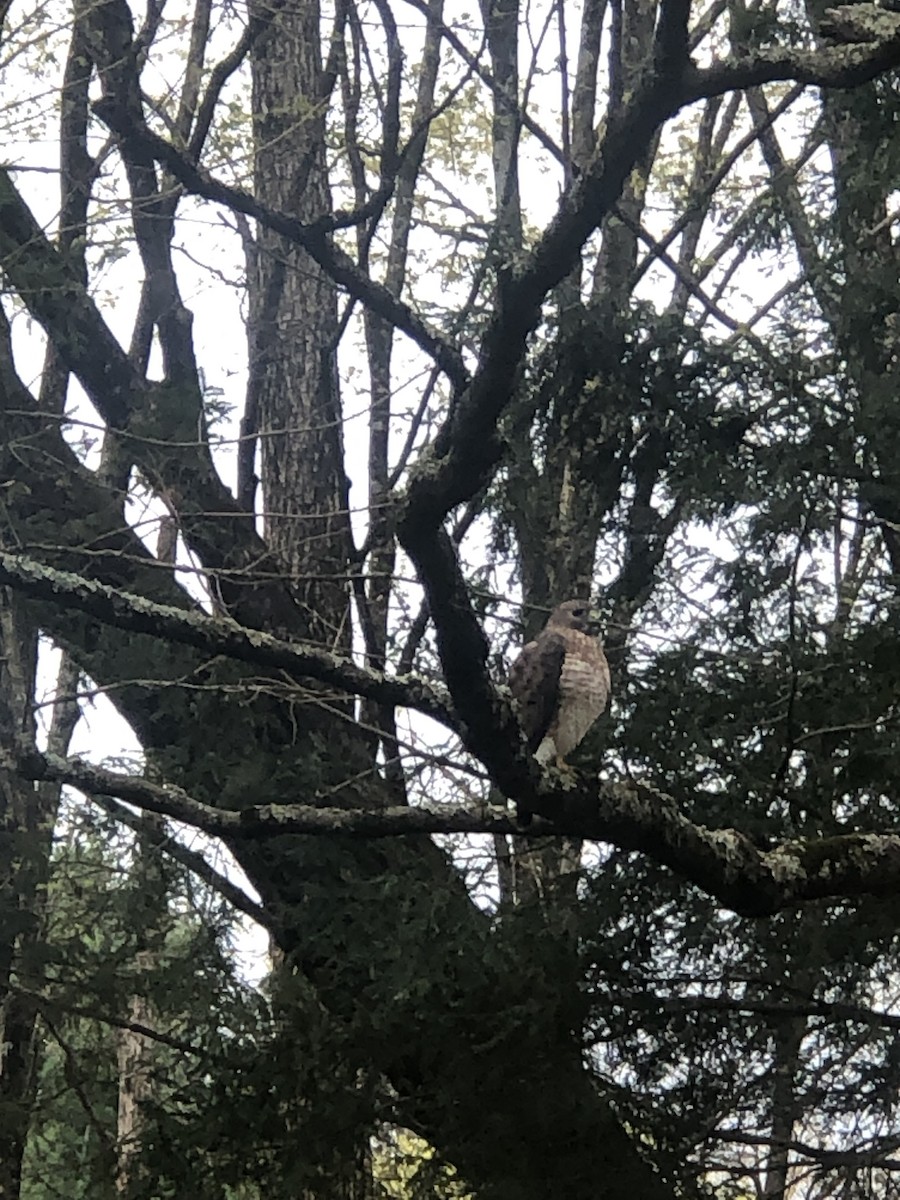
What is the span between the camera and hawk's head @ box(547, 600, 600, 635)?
16.1 ft

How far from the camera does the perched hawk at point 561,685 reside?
4.66 metres

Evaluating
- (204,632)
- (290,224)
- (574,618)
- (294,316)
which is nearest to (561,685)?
(574,618)

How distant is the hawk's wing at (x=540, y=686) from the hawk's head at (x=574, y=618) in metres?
0.06

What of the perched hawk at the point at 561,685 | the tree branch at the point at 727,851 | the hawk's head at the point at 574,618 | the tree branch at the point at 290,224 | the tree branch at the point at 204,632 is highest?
the tree branch at the point at 290,224

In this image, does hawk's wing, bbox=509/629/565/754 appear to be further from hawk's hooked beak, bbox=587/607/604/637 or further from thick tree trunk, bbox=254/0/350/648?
thick tree trunk, bbox=254/0/350/648

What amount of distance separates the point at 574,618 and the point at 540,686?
0.30m

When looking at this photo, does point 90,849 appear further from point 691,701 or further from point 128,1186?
point 691,701

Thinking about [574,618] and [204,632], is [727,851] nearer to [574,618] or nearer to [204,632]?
[204,632]

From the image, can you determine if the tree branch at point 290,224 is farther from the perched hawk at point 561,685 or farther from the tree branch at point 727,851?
the tree branch at point 727,851

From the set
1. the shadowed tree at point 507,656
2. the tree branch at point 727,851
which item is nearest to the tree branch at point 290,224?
the shadowed tree at point 507,656

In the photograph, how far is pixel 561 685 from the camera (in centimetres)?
466

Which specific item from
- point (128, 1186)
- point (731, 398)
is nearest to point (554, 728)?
point (731, 398)

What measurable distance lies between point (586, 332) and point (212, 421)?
1.40m

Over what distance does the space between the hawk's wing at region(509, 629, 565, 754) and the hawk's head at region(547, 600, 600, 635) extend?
0.19 ft
